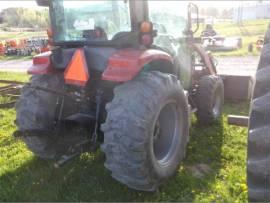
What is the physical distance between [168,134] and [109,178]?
32.9 inches

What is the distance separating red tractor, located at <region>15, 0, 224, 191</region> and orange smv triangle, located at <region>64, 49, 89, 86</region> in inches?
0.4

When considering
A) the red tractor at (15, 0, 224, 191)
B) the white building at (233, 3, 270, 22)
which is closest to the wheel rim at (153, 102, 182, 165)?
the red tractor at (15, 0, 224, 191)

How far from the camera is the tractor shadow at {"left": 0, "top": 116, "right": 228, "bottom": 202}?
3.77m

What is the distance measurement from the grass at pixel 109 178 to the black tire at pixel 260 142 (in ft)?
5.78

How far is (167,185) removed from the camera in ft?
12.9

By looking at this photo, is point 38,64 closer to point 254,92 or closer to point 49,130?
point 49,130

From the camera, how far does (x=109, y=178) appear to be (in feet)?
13.5

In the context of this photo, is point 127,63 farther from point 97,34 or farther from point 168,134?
point 168,134


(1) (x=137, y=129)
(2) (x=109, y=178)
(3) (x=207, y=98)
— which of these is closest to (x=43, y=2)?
(1) (x=137, y=129)

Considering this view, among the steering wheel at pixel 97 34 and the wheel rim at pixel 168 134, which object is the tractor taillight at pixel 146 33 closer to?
the steering wheel at pixel 97 34

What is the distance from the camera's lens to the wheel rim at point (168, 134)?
4.08 metres

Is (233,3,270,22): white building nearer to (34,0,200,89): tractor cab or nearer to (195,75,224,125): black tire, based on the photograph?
(195,75,224,125): black tire

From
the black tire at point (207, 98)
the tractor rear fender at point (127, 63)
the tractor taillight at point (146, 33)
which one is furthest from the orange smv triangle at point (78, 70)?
the black tire at point (207, 98)

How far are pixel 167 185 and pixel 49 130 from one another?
4.83 feet
